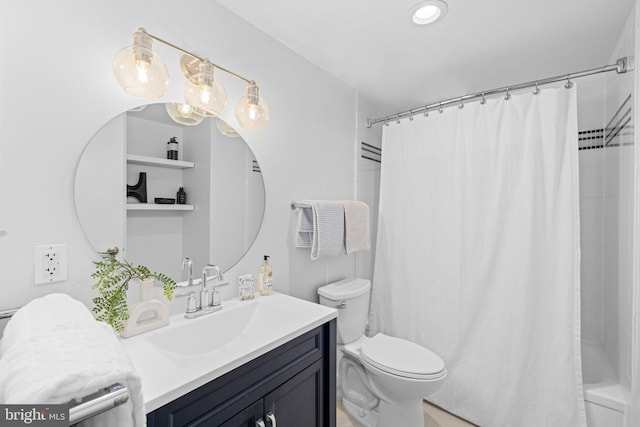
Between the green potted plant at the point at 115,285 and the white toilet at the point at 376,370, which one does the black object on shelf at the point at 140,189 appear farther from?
the white toilet at the point at 376,370

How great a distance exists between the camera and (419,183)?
210 centimetres

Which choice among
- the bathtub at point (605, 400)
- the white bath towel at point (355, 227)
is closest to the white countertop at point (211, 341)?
the white bath towel at point (355, 227)

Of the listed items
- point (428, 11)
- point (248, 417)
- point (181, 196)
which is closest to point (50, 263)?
point (181, 196)

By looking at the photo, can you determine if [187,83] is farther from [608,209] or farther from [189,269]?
[608,209]

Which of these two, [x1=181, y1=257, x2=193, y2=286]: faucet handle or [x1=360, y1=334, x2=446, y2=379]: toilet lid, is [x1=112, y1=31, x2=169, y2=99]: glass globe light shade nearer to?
[x1=181, y1=257, x2=193, y2=286]: faucet handle

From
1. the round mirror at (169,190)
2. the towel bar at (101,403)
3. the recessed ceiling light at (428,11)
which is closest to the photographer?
the towel bar at (101,403)

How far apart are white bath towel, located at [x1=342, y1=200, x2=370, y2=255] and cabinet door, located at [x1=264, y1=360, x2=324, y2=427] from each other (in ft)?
2.63

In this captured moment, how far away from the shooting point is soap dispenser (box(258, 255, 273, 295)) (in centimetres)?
152

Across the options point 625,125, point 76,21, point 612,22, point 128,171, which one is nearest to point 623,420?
point 625,125

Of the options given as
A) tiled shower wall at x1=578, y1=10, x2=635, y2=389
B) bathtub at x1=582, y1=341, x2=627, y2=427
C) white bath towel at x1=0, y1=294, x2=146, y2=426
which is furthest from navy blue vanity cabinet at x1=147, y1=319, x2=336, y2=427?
tiled shower wall at x1=578, y1=10, x2=635, y2=389

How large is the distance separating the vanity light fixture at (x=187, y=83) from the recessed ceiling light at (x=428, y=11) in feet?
2.81

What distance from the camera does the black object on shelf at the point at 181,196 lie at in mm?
1268

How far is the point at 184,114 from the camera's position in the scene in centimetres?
128

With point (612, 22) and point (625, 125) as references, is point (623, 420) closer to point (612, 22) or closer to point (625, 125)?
point (625, 125)
